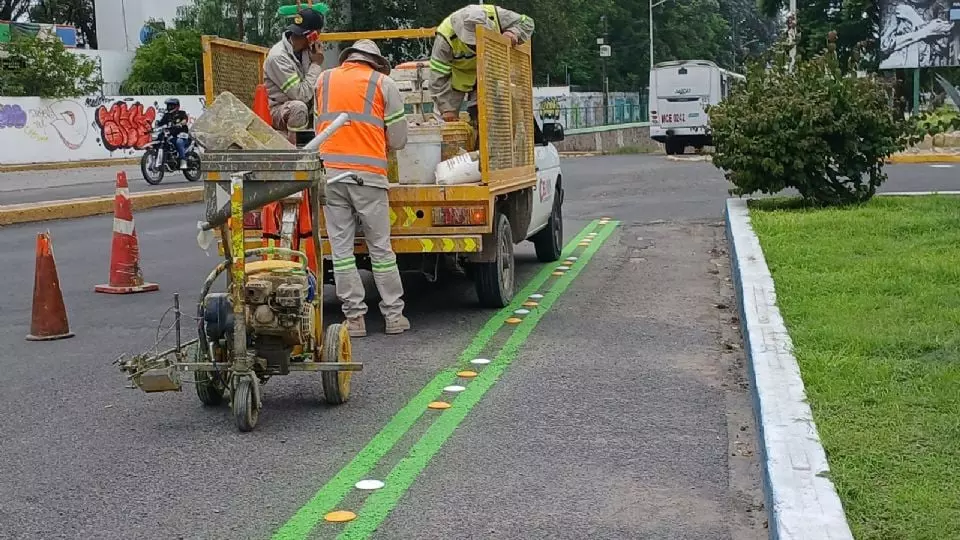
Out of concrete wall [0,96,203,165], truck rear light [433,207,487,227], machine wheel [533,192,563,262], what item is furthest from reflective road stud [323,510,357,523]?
concrete wall [0,96,203,165]

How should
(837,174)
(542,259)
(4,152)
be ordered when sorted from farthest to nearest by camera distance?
(4,152) < (837,174) < (542,259)

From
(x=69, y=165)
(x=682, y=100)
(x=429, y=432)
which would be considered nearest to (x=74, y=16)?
(x=69, y=165)

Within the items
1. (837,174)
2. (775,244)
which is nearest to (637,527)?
(775,244)

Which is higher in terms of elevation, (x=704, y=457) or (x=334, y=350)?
(x=334, y=350)

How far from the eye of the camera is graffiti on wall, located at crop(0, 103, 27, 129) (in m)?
30.8

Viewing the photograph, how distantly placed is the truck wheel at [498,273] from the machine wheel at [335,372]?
261 centimetres

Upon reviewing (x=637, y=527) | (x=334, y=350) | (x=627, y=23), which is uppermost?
(x=627, y=23)

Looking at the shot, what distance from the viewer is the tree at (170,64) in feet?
142

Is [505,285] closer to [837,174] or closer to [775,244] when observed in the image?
[775,244]

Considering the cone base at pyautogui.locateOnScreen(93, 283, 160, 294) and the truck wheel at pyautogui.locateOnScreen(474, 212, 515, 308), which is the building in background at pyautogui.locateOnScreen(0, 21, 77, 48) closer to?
the cone base at pyautogui.locateOnScreen(93, 283, 160, 294)

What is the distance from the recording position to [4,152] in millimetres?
30906

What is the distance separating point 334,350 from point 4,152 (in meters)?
27.5

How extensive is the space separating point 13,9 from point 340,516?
61795 mm

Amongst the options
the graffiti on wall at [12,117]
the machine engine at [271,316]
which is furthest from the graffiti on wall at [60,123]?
the machine engine at [271,316]
